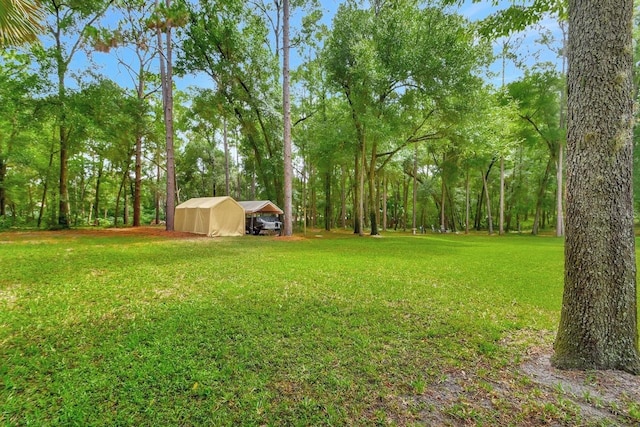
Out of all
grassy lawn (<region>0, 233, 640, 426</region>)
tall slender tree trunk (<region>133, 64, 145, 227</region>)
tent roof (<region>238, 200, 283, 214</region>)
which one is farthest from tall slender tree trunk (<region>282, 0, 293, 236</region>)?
tall slender tree trunk (<region>133, 64, 145, 227</region>)

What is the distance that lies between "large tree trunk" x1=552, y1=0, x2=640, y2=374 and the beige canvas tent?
14.1m

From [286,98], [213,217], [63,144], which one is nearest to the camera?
[286,98]

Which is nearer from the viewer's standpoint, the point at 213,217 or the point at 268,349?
the point at 268,349

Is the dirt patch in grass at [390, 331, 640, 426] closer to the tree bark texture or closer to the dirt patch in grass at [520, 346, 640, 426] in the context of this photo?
the dirt patch in grass at [520, 346, 640, 426]

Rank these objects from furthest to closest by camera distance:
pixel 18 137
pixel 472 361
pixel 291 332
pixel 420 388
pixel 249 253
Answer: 1. pixel 18 137
2. pixel 249 253
3. pixel 291 332
4. pixel 472 361
5. pixel 420 388

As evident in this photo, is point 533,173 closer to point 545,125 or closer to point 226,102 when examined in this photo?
point 545,125

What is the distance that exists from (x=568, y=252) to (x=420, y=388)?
75.0 inches

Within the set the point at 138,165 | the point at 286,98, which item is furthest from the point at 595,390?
the point at 138,165

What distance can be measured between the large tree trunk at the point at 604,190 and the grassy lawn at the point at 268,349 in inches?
25.0

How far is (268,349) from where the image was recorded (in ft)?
9.87

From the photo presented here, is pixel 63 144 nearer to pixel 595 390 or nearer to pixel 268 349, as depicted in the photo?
pixel 268 349

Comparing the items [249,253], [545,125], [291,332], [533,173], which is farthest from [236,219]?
[533,173]

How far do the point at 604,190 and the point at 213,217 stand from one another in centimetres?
1440

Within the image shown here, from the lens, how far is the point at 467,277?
6.46m
